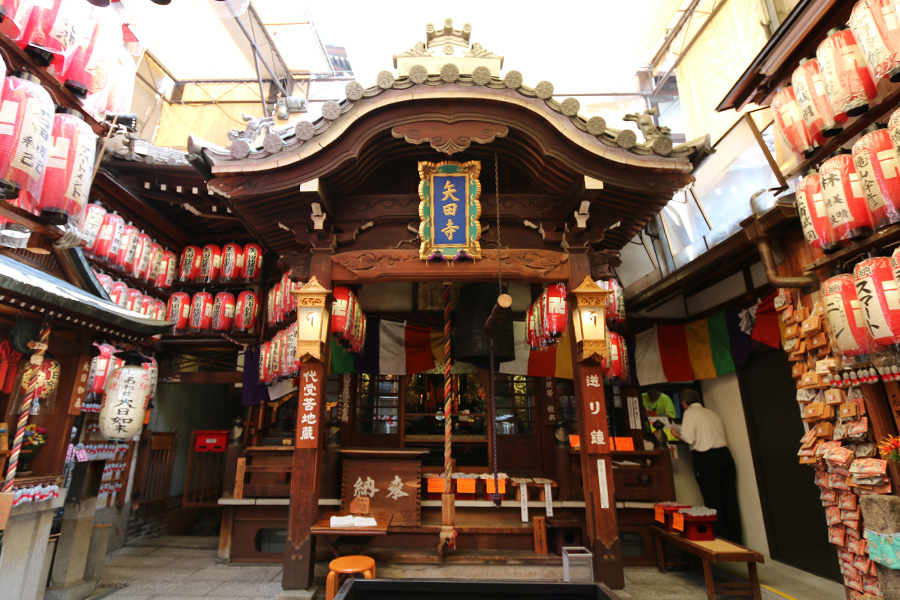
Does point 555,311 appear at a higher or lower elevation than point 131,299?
lower

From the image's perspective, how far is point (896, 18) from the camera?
4.30m

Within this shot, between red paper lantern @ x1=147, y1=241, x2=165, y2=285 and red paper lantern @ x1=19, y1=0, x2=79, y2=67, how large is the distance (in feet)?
21.1

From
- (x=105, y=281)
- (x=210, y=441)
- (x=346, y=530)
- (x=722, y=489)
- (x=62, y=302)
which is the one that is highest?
(x=105, y=281)

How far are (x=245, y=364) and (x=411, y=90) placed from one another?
7.48 m

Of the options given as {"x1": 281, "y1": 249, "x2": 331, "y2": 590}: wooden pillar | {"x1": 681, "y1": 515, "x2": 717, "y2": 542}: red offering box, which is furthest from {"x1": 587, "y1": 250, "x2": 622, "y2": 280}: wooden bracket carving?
{"x1": 281, "y1": 249, "x2": 331, "y2": 590}: wooden pillar

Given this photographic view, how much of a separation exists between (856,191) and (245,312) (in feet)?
36.4

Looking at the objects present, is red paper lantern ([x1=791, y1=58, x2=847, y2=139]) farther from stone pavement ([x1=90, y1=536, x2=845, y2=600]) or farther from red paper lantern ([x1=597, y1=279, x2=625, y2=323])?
stone pavement ([x1=90, y1=536, x2=845, y2=600])

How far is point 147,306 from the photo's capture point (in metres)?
10.1

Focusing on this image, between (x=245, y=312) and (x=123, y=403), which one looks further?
(x=245, y=312)

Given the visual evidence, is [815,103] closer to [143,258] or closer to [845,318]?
[845,318]

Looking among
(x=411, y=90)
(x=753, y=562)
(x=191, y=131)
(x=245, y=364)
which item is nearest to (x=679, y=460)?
(x=753, y=562)

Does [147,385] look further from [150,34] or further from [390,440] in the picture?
[150,34]

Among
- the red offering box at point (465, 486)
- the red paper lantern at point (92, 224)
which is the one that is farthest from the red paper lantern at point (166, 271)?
the red offering box at point (465, 486)


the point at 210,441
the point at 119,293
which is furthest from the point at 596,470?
the point at 119,293
